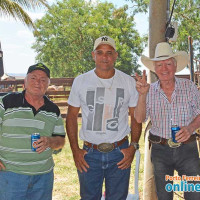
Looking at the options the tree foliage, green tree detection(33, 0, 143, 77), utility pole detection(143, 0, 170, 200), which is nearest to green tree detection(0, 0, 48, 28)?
the tree foliage

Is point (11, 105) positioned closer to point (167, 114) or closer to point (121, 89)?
point (121, 89)

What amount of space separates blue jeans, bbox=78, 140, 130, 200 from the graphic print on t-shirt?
0.28 meters

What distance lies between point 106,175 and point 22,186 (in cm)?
100

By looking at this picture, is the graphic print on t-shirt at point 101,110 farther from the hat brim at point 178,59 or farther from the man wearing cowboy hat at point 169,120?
the hat brim at point 178,59

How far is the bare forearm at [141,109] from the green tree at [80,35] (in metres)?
27.6

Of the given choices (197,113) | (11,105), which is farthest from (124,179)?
(11,105)

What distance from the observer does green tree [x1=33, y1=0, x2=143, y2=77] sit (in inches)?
1239

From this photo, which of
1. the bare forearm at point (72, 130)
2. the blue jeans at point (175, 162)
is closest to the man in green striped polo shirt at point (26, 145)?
the bare forearm at point (72, 130)

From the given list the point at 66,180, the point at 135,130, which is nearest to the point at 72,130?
the point at 135,130

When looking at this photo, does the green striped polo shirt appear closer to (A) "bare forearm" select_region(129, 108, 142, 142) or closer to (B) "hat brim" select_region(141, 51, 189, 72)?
(A) "bare forearm" select_region(129, 108, 142, 142)

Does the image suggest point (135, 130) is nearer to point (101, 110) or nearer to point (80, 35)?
point (101, 110)

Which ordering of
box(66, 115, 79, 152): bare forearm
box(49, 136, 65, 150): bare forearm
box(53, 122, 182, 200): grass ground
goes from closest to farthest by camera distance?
1. box(49, 136, 65, 150): bare forearm
2. box(66, 115, 79, 152): bare forearm
3. box(53, 122, 182, 200): grass ground

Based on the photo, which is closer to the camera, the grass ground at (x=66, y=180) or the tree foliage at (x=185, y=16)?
the grass ground at (x=66, y=180)

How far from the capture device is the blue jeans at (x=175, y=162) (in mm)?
3256
